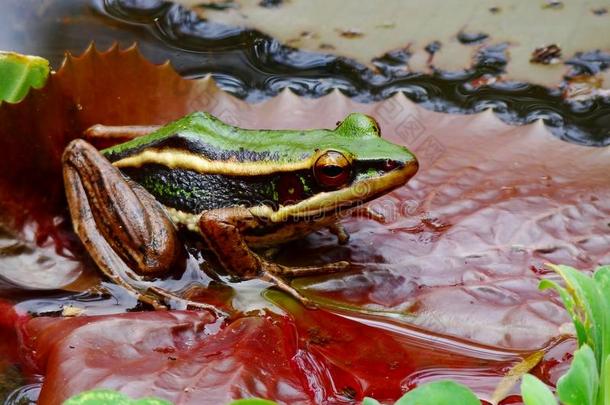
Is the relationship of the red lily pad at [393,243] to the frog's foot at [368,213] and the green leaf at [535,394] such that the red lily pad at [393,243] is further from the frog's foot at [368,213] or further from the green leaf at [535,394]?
the green leaf at [535,394]

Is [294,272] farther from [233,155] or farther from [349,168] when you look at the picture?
[233,155]

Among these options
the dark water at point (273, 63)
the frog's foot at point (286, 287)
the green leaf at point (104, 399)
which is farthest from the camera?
the dark water at point (273, 63)

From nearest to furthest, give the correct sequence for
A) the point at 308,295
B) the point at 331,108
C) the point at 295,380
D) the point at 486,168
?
the point at 295,380, the point at 308,295, the point at 486,168, the point at 331,108

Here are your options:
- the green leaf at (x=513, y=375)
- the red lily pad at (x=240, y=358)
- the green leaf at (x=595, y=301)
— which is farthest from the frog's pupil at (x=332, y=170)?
the green leaf at (x=595, y=301)

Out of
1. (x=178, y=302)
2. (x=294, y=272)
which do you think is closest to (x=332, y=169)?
(x=294, y=272)

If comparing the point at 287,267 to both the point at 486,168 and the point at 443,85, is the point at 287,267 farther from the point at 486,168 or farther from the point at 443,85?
the point at 443,85

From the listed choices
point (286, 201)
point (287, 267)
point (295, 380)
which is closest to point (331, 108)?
point (286, 201)
